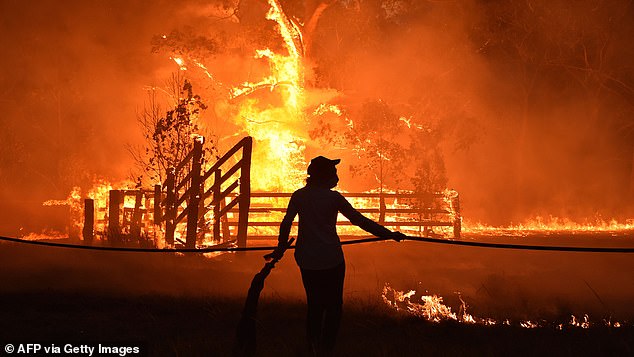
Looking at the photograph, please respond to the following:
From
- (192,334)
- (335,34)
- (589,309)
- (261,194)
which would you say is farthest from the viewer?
(335,34)

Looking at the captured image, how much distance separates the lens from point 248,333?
7.28 meters

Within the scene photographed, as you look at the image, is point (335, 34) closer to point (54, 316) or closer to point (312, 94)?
point (312, 94)

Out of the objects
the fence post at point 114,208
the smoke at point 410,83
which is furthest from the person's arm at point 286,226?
the smoke at point 410,83

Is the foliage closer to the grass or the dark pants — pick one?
the grass

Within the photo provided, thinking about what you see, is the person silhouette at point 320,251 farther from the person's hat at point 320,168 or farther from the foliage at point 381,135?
the foliage at point 381,135

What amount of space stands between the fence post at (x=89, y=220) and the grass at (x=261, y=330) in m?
9.20

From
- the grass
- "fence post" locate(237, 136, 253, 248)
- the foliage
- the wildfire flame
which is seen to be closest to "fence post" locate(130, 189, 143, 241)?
"fence post" locate(237, 136, 253, 248)

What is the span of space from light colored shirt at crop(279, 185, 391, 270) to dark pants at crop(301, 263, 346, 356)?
0.26 ft

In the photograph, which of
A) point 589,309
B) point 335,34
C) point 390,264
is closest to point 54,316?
point 589,309

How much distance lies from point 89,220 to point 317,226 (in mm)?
14574

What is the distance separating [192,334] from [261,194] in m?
15.4

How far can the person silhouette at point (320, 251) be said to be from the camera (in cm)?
721

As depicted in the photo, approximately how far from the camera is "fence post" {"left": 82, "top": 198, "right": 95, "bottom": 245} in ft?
67.1

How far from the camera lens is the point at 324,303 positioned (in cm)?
729
